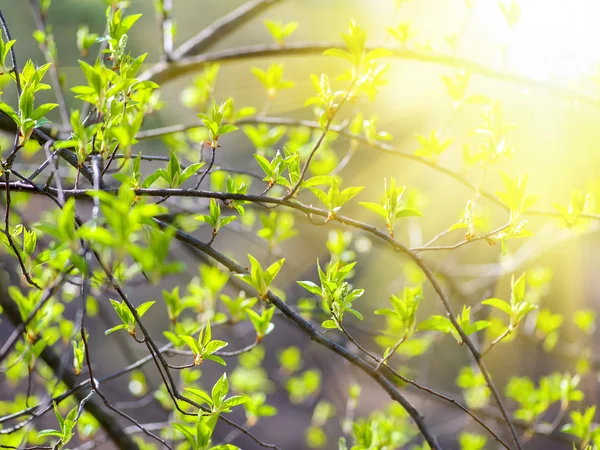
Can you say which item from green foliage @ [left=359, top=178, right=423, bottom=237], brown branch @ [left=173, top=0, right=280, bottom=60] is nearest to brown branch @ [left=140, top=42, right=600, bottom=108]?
brown branch @ [left=173, top=0, right=280, bottom=60]

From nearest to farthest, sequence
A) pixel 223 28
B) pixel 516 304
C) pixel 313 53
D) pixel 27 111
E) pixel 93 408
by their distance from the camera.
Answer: pixel 27 111 → pixel 516 304 → pixel 93 408 → pixel 313 53 → pixel 223 28

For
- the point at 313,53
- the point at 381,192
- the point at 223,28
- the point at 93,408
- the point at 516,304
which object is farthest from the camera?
the point at 381,192

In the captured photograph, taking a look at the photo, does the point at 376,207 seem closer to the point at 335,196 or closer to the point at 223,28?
the point at 335,196

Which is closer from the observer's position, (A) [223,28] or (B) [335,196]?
(B) [335,196]

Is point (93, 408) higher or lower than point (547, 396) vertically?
lower

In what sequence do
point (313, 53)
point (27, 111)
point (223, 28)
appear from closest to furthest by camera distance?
point (27, 111)
point (313, 53)
point (223, 28)

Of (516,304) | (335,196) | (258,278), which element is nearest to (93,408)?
(258,278)

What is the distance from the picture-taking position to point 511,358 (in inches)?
186

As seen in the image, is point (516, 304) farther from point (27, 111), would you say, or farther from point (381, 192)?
point (381, 192)

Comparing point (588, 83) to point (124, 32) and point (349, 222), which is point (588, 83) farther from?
point (124, 32)

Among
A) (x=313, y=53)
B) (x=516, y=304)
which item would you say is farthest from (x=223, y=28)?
(x=516, y=304)

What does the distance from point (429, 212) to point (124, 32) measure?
470 centimetres

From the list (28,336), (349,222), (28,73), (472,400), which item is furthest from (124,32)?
(472,400)

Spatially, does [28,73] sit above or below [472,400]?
above
